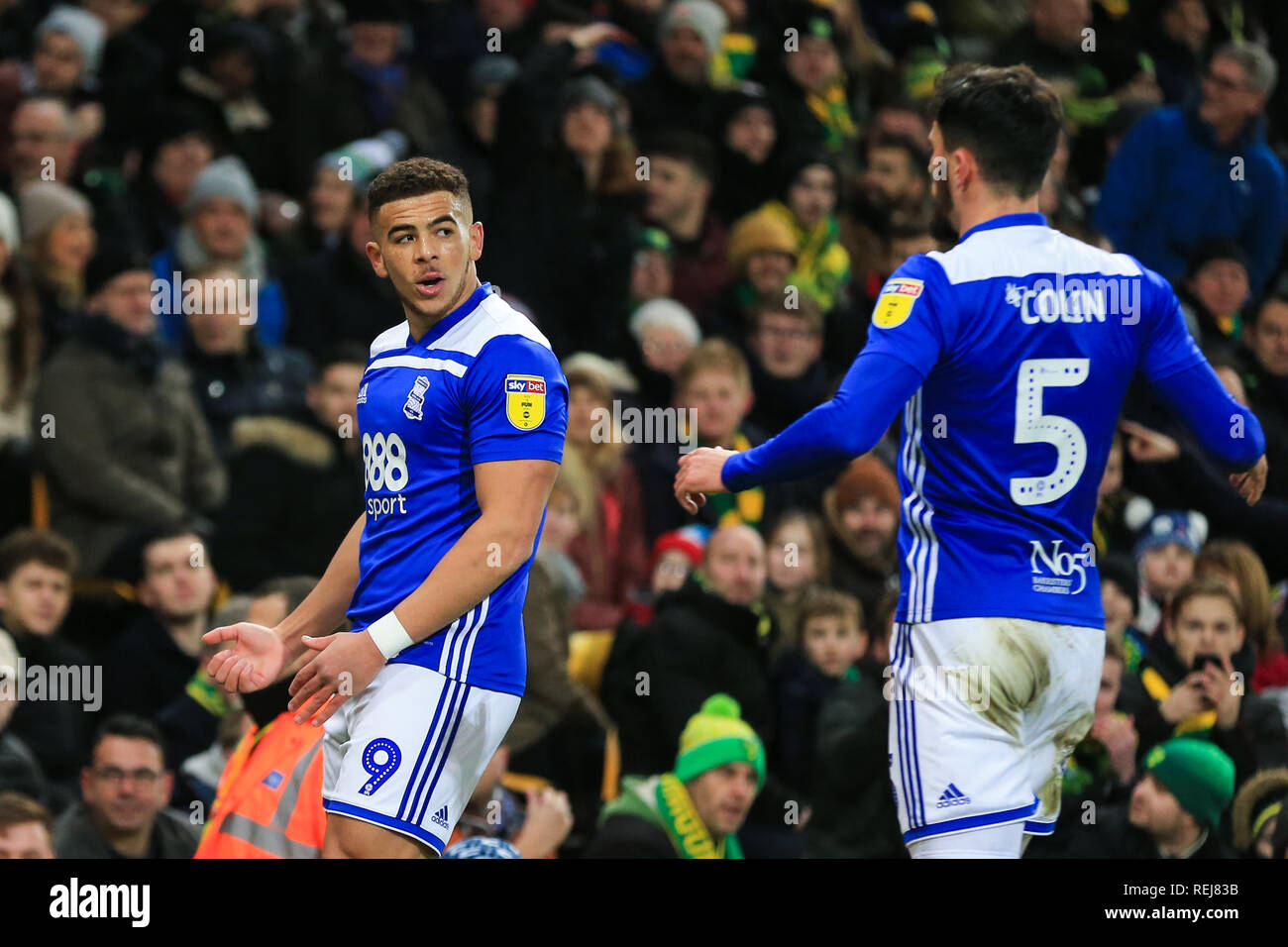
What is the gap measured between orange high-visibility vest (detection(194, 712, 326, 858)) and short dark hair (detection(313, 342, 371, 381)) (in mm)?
3474

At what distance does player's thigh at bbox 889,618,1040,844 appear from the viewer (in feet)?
14.0

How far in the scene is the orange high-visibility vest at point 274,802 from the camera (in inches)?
190

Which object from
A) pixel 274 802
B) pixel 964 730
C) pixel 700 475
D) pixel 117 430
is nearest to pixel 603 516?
pixel 117 430

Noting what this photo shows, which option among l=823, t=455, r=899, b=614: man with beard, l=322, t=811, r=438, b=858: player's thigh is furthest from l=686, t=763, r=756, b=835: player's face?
l=322, t=811, r=438, b=858: player's thigh

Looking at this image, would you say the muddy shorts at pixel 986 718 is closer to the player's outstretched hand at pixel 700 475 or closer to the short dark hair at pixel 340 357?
the player's outstretched hand at pixel 700 475

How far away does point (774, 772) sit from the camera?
25.2 feet

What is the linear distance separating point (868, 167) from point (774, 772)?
170 inches

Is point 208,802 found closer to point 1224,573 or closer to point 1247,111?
point 1224,573

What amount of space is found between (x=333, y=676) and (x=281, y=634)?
1.50 feet

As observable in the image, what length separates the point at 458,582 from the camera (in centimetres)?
427

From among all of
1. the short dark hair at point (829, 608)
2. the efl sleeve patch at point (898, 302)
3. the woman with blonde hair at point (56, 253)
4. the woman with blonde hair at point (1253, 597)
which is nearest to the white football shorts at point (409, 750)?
the efl sleeve patch at point (898, 302)

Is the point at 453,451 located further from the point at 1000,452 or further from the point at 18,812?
the point at 18,812

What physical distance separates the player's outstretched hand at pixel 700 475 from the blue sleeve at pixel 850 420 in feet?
0.47

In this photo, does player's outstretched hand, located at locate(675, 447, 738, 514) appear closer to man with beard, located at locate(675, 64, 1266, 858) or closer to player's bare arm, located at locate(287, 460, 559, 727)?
man with beard, located at locate(675, 64, 1266, 858)
